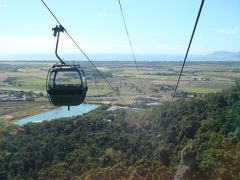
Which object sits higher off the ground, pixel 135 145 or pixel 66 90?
pixel 66 90

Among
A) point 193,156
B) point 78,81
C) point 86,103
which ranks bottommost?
point 86,103

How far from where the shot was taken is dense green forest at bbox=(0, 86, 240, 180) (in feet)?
71.9

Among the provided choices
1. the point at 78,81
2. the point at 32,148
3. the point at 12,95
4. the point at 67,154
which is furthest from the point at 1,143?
the point at 12,95

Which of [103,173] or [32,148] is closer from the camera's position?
[103,173]

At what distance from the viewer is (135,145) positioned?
3562cm

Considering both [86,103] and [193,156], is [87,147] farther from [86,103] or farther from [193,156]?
[86,103]

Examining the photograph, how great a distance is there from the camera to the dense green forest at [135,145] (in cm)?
2192

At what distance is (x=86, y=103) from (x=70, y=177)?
144 feet

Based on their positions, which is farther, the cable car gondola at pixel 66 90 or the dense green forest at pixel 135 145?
the dense green forest at pixel 135 145

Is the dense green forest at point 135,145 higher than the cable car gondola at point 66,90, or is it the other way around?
the cable car gondola at point 66,90

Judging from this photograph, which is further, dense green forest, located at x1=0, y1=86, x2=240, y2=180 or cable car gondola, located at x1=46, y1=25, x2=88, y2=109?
dense green forest, located at x1=0, y1=86, x2=240, y2=180

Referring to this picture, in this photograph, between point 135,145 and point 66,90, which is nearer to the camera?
point 66,90

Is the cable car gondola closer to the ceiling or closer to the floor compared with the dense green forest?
closer to the ceiling

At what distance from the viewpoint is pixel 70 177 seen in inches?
1131
